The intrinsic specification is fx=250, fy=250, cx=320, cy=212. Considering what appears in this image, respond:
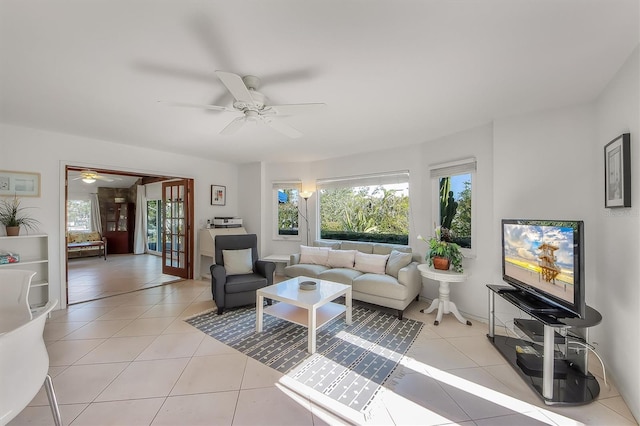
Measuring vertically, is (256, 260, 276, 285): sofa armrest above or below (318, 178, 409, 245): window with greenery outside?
below

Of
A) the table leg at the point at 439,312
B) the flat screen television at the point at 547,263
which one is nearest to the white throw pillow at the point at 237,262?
the table leg at the point at 439,312

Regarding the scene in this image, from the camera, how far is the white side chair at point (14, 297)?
1625 mm

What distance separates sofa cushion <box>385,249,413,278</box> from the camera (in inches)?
130

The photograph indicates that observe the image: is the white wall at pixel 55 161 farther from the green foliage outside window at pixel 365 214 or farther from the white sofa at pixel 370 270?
the green foliage outside window at pixel 365 214

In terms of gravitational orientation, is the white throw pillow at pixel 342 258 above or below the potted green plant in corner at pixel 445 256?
below

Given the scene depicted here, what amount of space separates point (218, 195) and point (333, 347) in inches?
150

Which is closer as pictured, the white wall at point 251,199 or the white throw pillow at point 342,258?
the white throw pillow at point 342,258

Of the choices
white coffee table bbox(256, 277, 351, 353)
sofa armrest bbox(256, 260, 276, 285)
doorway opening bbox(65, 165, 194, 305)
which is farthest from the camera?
doorway opening bbox(65, 165, 194, 305)

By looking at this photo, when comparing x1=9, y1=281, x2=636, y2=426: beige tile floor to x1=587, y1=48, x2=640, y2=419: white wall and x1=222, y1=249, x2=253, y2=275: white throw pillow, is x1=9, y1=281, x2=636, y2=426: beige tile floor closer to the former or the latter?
x1=587, y1=48, x2=640, y2=419: white wall

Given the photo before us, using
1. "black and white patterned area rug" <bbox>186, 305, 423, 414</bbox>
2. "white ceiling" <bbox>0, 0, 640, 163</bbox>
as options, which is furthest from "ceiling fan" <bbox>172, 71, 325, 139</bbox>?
"black and white patterned area rug" <bbox>186, 305, 423, 414</bbox>

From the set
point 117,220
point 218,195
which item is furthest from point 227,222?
point 117,220

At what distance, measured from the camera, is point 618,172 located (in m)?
1.82

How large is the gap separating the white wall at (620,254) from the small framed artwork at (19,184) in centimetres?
584

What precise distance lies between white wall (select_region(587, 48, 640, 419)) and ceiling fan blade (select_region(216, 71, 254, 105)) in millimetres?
2542
